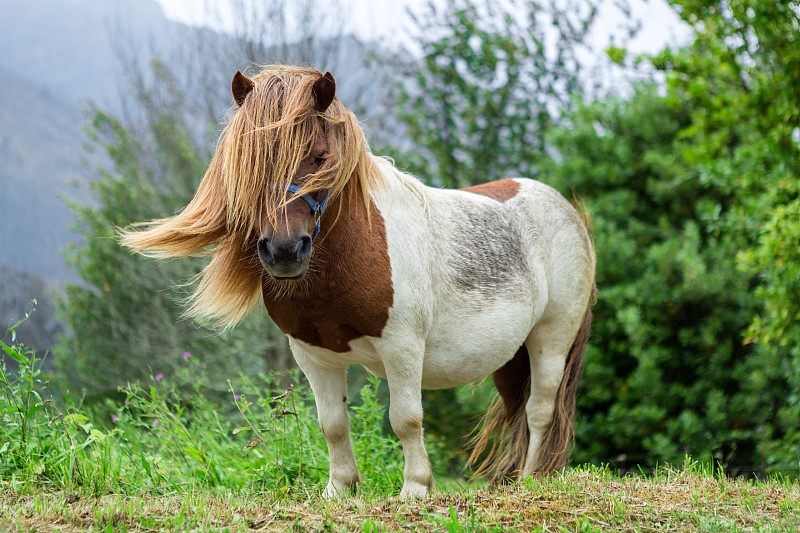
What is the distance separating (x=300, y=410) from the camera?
15.0ft

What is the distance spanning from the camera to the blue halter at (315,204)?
2511 mm

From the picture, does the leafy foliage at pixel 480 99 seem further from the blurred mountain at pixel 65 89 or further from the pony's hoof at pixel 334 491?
the pony's hoof at pixel 334 491

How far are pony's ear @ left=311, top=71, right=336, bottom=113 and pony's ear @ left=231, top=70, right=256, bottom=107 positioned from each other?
11.2 inches

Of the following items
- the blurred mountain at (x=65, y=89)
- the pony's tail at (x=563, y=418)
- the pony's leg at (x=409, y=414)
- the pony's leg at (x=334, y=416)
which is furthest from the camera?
the blurred mountain at (x=65, y=89)

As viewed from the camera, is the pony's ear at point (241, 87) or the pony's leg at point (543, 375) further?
the pony's leg at point (543, 375)

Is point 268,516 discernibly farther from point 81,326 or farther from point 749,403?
point 81,326

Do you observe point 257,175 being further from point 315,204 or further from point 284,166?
point 315,204

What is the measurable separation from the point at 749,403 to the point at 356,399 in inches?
220

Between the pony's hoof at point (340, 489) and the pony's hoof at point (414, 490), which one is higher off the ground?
the pony's hoof at point (414, 490)

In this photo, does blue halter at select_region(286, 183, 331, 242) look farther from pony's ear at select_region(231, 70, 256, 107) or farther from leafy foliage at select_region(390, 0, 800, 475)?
leafy foliage at select_region(390, 0, 800, 475)

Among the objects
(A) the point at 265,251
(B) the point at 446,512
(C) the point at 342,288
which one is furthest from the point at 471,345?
(A) the point at 265,251

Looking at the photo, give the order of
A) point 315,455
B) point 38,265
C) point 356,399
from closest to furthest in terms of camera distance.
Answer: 1. point 315,455
2. point 356,399
3. point 38,265

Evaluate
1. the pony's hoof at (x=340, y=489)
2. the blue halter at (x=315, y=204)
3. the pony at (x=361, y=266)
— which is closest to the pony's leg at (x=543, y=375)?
the pony at (x=361, y=266)

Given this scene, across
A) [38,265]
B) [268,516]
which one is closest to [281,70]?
[268,516]
